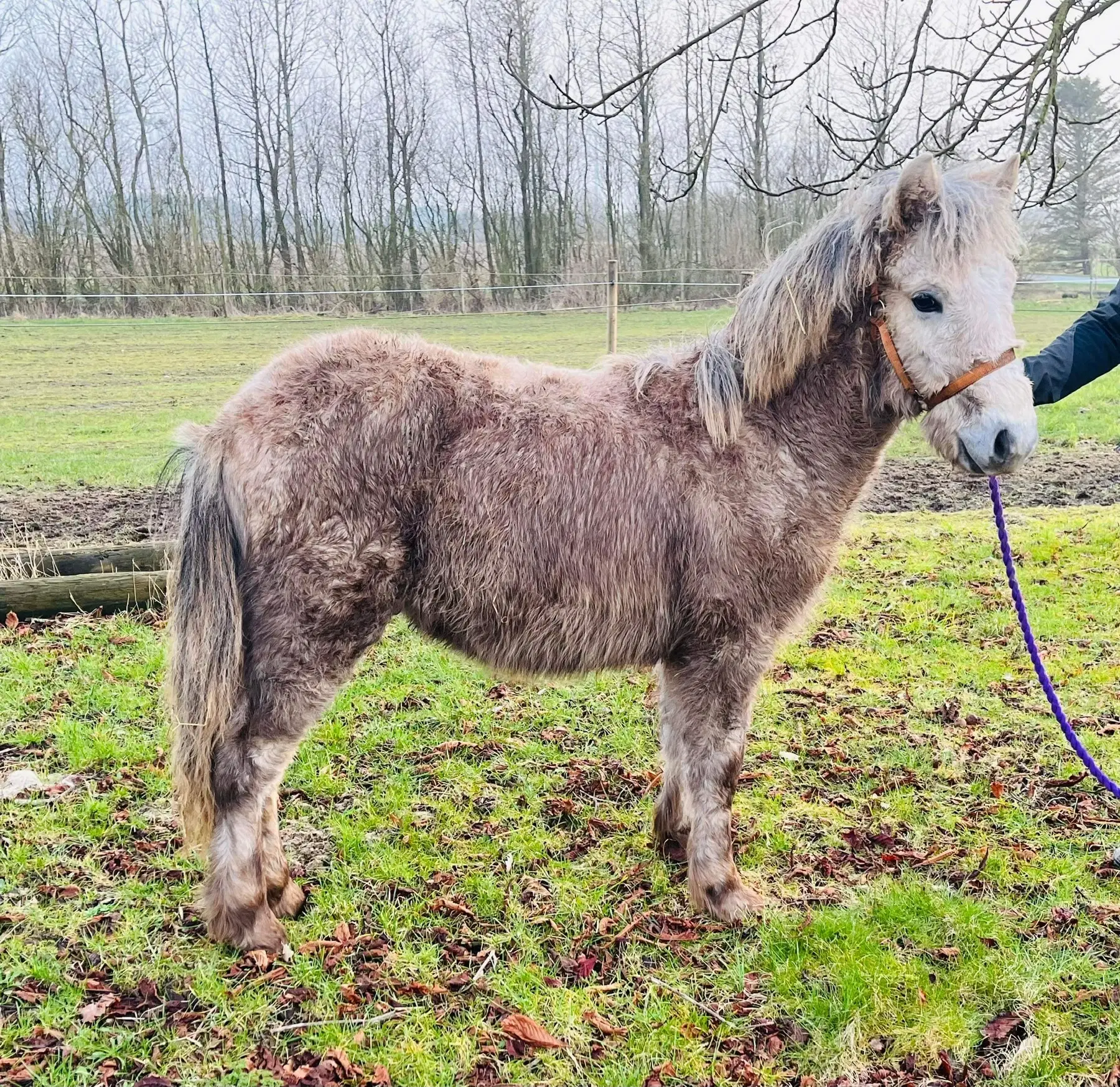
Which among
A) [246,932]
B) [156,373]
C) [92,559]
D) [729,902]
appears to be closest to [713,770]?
[729,902]

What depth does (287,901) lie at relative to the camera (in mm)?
2756

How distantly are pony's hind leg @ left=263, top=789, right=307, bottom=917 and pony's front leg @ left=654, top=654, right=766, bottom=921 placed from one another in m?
1.35

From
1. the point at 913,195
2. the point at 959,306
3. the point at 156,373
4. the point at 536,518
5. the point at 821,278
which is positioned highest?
the point at 913,195

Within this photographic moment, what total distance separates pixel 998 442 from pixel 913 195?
0.78 meters

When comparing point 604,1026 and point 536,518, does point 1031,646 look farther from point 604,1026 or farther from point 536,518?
point 604,1026

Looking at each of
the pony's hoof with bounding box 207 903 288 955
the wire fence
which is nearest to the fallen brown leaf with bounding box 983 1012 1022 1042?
the pony's hoof with bounding box 207 903 288 955

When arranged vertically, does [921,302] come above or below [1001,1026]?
above

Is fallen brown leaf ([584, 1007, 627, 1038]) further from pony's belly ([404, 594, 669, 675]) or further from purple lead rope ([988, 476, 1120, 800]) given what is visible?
purple lead rope ([988, 476, 1120, 800])

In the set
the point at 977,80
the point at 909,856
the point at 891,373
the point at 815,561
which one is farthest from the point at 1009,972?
the point at 977,80

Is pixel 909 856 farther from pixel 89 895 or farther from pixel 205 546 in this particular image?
pixel 89 895

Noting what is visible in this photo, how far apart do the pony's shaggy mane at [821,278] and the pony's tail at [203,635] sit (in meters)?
1.45

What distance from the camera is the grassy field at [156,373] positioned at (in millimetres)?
8742

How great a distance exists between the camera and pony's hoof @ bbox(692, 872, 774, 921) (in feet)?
9.13

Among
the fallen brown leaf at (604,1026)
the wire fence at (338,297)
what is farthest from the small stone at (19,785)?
the wire fence at (338,297)
